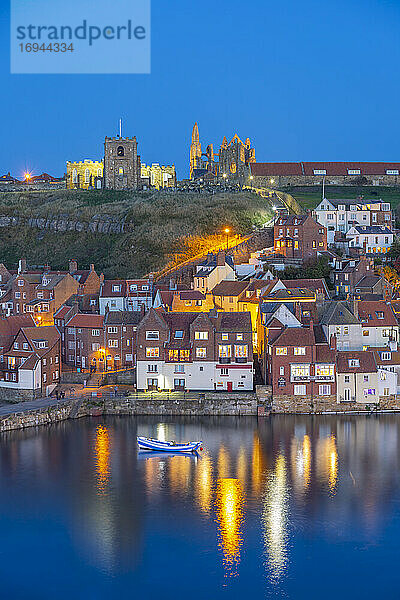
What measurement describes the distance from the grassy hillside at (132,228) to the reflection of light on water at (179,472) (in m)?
33.2

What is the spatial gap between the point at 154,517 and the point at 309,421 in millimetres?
12316

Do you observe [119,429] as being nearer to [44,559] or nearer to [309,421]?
[309,421]

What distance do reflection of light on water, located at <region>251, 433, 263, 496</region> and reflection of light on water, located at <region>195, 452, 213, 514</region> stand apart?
161cm

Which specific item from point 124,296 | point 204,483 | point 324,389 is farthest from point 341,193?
point 204,483

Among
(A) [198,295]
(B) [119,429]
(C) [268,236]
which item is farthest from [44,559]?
(C) [268,236]

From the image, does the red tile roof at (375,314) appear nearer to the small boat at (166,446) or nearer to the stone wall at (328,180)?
the small boat at (166,446)

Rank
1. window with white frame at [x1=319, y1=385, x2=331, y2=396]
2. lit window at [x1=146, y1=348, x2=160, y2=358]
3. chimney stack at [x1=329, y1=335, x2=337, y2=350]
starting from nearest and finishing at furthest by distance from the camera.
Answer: window with white frame at [x1=319, y1=385, x2=331, y2=396] < chimney stack at [x1=329, y1=335, x2=337, y2=350] < lit window at [x1=146, y1=348, x2=160, y2=358]

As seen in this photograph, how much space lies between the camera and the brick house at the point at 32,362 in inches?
1686

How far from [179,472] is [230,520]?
17.1ft

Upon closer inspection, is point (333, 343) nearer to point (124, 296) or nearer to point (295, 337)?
point (295, 337)

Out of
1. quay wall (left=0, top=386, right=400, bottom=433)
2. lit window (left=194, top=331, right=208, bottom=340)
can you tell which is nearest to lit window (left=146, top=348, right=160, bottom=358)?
lit window (left=194, top=331, right=208, bottom=340)

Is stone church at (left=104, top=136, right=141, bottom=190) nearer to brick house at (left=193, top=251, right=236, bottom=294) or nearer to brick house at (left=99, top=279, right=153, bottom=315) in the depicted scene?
brick house at (left=193, top=251, right=236, bottom=294)

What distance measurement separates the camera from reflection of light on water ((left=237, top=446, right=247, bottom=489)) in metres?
32.9

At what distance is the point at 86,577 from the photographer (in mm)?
25688
